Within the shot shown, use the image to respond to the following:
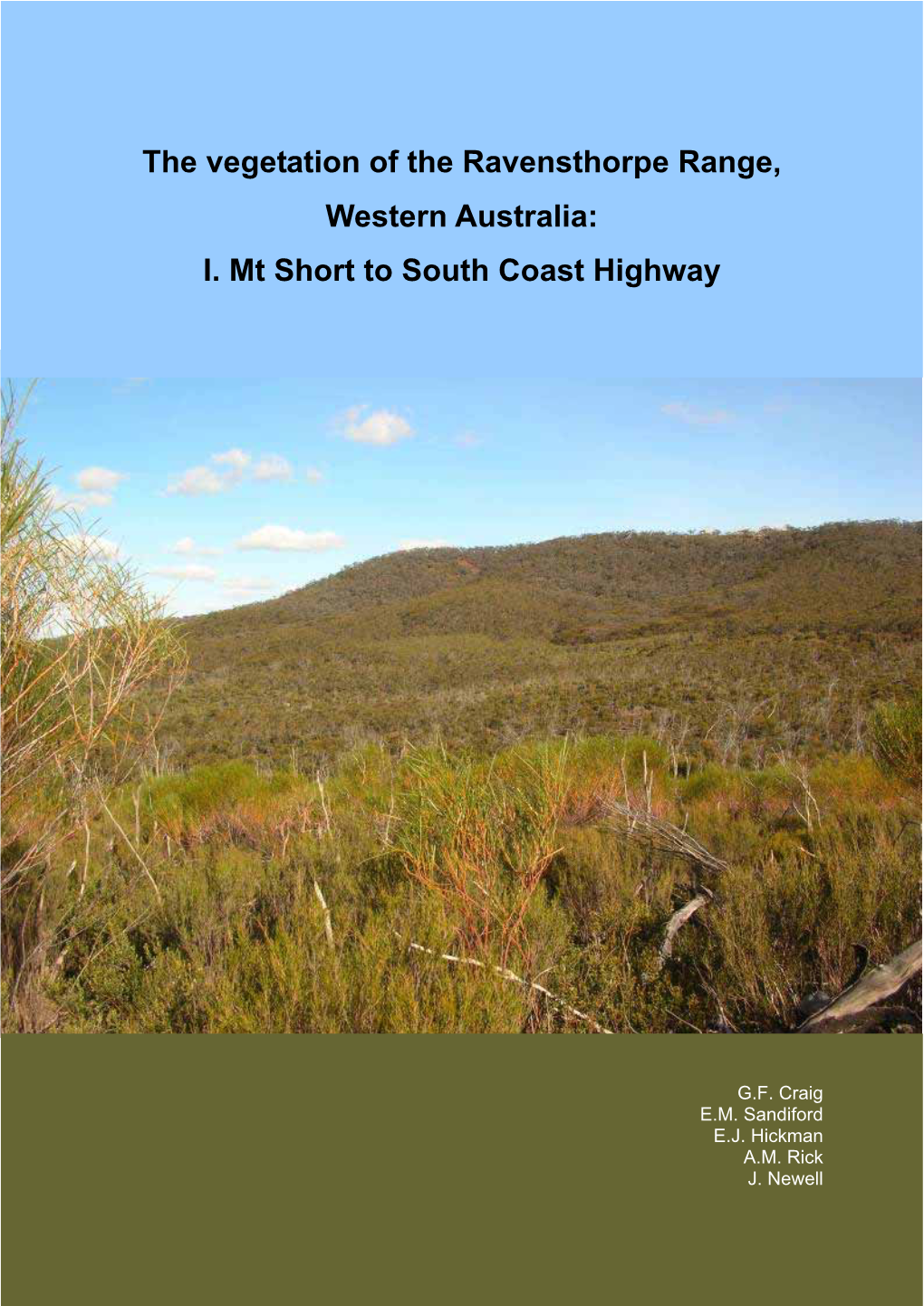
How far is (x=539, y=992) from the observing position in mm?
3500

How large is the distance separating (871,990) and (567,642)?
4076 centimetres

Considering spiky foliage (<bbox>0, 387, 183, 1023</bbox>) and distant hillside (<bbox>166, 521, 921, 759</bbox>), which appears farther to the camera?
distant hillside (<bbox>166, 521, 921, 759</bbox>)

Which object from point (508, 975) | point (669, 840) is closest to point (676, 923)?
point (669, 840)

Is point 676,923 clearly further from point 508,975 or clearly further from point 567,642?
point 567,642

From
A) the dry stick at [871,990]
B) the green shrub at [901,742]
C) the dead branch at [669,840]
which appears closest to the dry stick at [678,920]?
the dead branch at [669,840]

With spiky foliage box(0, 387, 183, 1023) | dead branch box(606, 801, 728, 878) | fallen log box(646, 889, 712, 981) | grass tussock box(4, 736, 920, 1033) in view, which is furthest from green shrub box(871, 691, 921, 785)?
spiky foliage box(0, 387, 183, 1023)

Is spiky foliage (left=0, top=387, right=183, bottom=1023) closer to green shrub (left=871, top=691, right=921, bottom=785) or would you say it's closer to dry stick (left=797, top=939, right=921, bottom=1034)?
dry stick (left=797, top=939, right=921, bottom=1034)

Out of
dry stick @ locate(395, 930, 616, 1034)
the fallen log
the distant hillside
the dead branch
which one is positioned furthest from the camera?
the distant hillside

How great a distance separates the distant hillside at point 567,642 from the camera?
17812 mm

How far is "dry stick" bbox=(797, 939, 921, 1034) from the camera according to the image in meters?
2.87

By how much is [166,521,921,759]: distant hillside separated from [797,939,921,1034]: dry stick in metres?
4.50

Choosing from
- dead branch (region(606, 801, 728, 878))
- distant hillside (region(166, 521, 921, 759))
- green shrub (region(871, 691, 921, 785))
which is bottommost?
dead branch (region(606, 801, 728, 878))

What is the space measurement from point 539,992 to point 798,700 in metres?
15.0

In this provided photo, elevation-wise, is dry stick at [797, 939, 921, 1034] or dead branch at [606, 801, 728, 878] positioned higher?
dead branch at [606, 801, 728, 878]
